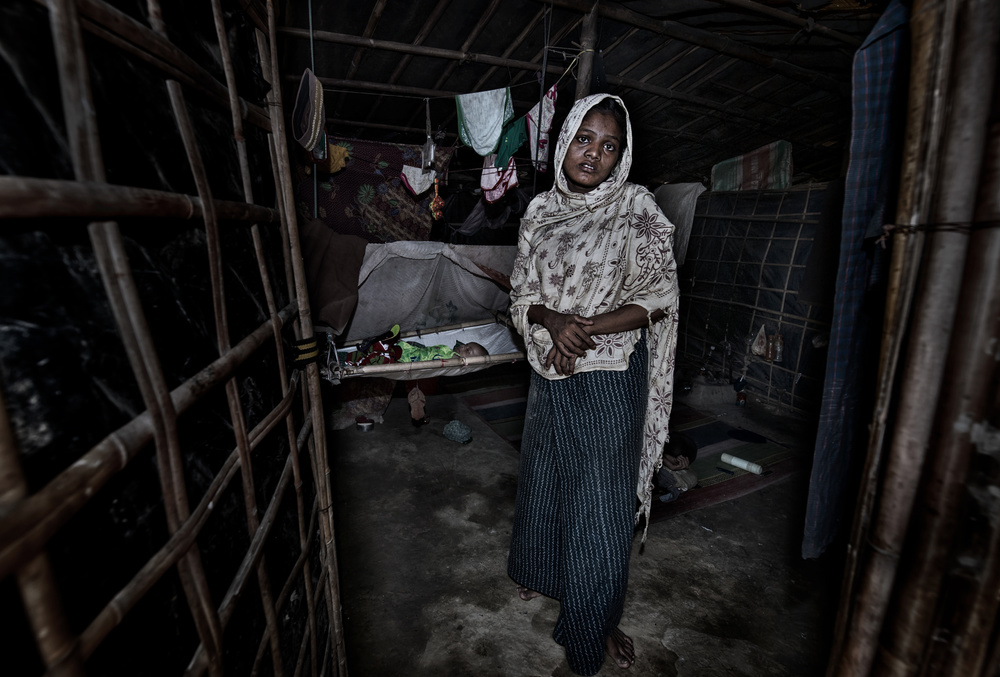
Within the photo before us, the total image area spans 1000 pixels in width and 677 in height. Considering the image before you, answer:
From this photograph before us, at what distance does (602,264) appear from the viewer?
5.29ft

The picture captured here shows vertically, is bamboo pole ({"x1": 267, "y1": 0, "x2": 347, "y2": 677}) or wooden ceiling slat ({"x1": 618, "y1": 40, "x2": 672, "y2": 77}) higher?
wooden ceiling slat ({"x1": 618, "y1": 40, "x2": 672, "y2": 77})

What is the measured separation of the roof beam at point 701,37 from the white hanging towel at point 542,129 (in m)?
0.75

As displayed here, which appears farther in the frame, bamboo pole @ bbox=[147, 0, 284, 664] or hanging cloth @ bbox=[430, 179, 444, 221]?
hanging cloth @ bbox=[430, 179, 444, 221]

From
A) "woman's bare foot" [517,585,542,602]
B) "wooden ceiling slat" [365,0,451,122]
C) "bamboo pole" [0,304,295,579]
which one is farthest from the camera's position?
"wooden ceiling slat" [365,0,451,122]

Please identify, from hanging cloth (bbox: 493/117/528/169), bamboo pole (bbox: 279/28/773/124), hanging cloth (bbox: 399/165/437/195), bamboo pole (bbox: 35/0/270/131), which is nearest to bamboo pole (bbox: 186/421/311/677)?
bamboo pole (bbox: 35/0/270/131)

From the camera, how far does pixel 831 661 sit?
2.65 feet

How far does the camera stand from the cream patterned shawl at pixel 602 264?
5.18 ft

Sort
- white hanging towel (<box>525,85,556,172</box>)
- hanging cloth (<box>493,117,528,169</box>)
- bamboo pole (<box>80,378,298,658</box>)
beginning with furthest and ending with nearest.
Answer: hanging cloth (<box>493,117,528,169</box>) < white hanging towel (<box>525,85,556,172</box>) < bamboo pole (<box>80,378,298,658</box>)

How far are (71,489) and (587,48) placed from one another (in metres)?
4.06

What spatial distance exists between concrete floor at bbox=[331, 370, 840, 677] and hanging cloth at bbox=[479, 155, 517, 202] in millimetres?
3236

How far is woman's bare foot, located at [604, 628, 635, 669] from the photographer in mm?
1873

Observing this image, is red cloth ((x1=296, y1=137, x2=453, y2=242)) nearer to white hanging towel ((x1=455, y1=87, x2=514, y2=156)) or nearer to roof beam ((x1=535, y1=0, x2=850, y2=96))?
white hanging towel ((x1=455, y1=87, x2=514, y2=156))

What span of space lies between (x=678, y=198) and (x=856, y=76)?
13.8 ft

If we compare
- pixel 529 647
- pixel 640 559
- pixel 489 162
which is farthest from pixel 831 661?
pixel 489 162
